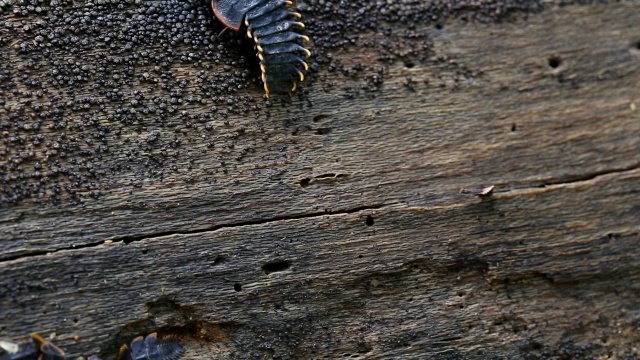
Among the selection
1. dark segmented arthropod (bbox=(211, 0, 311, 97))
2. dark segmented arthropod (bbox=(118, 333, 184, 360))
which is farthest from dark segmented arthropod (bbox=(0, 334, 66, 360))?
dark segmented arthropod (bbox=(211, 0, 311, 97))

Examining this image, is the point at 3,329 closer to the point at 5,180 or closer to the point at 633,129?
the point at 5,180

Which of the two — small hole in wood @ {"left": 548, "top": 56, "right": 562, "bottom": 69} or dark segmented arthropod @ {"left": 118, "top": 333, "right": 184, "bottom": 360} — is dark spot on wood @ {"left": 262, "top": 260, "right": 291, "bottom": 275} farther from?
small hole in wood @ {"left": 548, "top": 56, "right": 562, "bottom": 69}

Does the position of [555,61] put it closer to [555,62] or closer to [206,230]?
[555,62]

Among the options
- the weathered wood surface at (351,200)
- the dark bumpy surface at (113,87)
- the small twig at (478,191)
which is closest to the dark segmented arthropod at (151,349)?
the weathered wood surface at (351,200)

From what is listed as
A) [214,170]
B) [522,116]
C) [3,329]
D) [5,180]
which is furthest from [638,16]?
[3,329]

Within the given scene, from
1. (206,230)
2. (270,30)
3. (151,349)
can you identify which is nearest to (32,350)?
(151,349)
